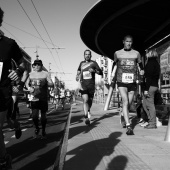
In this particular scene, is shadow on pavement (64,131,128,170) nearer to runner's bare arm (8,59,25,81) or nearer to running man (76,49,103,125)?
runner's bare arm (8,59,25,81)

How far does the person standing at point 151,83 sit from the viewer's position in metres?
7.10

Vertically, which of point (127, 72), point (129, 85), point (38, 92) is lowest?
point (38, 92)

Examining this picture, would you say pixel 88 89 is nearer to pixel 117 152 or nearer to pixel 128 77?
pixel 128 77

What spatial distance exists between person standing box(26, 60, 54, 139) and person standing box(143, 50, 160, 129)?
221 centimetres

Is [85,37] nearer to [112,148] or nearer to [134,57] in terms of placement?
[134,57]

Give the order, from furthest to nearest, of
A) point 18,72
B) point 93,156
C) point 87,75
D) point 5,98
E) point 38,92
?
1. point 87,75
2. point 38,92
3. point 93,156
4. point 18,72
5. point 5,98

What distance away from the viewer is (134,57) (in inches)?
251

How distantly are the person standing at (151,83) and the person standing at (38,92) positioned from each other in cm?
221

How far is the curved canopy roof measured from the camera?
7.51 metres

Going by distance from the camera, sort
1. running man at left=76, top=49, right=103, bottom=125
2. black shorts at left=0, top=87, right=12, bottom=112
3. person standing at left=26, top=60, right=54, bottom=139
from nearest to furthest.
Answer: black shorts at left=0, top=87, right=12, bottom=112 < person standing at left=26, top=60, right=54, bottom=139 < running man at left=76, top=49, right=103, bottom=125

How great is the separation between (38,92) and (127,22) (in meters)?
3.88

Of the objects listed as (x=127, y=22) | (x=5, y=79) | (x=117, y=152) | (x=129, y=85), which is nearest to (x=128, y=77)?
(x=129, y=85)

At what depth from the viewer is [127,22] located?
910 cm

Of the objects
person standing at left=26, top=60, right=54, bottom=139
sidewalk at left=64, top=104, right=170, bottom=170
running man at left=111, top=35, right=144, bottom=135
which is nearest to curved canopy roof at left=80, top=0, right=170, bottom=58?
running man at left=111, top=35, right=144, bottom=135
